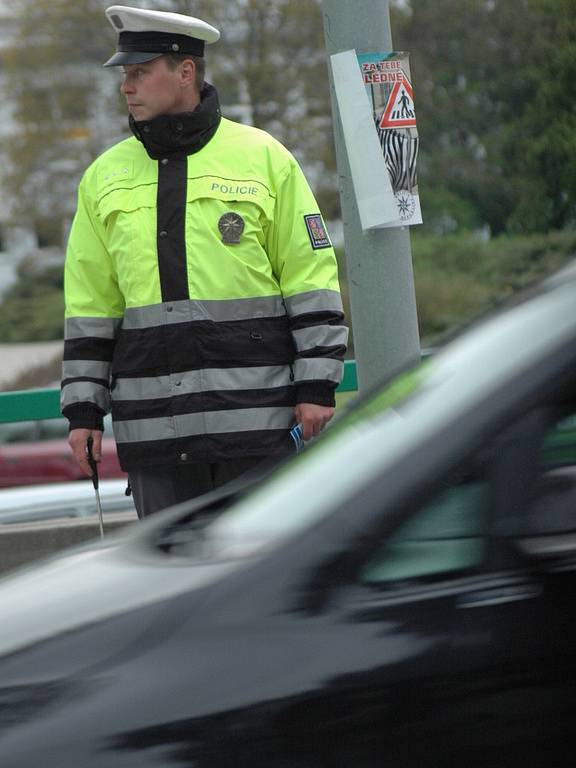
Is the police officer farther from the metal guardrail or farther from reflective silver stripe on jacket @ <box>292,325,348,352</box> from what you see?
the metal guardrail

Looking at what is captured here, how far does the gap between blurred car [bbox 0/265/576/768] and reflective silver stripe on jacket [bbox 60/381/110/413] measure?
5.98 ft

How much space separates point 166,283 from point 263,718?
211 cm

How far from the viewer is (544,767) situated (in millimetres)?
1928

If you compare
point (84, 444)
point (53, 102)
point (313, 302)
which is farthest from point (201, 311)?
point (53, 102)

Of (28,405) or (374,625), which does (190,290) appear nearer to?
(374,625)

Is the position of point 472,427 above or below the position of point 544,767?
above

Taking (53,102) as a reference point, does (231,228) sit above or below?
below

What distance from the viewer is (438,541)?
2064mm

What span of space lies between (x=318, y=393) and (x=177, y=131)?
0.81 meters

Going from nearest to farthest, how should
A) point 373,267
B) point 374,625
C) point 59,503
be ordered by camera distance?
point 374,625 < point 373,267 < point 59,503

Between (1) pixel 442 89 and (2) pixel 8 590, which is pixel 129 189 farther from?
(1) pixel 442 89

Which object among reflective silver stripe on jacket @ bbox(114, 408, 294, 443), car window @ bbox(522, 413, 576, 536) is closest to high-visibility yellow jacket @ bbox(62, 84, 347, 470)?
reflective silver stripe on jacket @ bbox(114, 408, 294, 443)

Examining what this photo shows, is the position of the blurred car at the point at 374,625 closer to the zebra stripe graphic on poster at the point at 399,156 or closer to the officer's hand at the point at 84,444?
the officer's hand at the point at 84,444

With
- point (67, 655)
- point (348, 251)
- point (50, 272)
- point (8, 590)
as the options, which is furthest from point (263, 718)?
point (50, 272)
